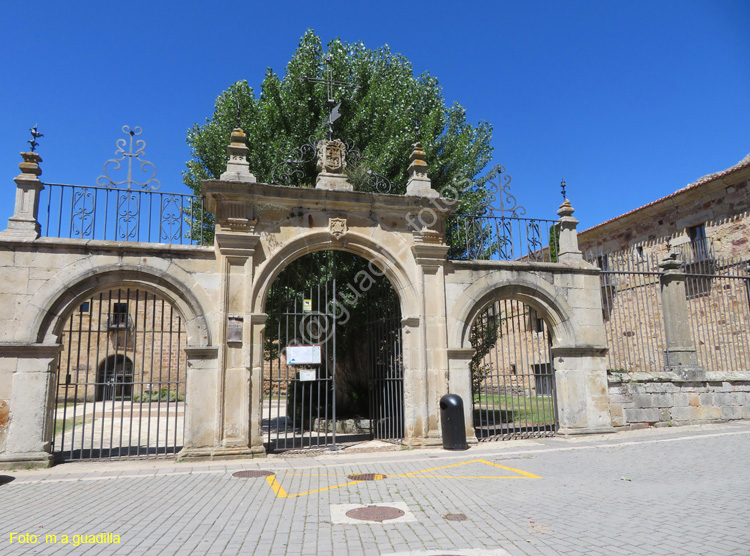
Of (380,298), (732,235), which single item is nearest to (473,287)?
(380,298)

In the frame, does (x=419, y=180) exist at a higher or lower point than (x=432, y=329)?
higher

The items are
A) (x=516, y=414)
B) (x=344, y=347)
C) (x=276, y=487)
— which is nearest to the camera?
(x=276, y=487)

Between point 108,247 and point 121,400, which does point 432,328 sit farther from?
point 121,400

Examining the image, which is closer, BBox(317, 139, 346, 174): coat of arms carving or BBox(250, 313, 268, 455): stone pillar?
BBox(250, 313, 268, 455): stone pillar

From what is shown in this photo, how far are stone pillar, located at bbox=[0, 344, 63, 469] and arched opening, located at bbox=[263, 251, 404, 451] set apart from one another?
137 inches

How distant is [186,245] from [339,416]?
6056 mm

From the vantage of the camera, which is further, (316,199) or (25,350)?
(316,199)

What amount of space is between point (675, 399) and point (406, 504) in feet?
29.1

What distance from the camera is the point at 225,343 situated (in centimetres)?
880

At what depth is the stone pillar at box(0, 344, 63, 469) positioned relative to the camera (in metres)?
7.87

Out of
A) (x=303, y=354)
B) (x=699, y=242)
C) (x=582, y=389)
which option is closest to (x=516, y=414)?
(x=582, y=389)

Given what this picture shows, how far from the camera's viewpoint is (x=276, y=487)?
652 centimetres

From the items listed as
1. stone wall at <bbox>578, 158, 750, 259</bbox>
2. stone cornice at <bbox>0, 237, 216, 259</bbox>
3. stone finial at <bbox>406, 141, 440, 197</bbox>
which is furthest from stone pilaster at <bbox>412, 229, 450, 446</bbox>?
stone wall at <bbox>578, 158, 750, 259</bbox>

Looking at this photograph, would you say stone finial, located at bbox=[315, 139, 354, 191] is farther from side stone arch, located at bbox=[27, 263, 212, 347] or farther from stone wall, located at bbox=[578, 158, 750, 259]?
stone wall, located at bbox=[578, 158, 750, 259]
